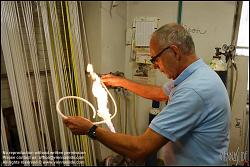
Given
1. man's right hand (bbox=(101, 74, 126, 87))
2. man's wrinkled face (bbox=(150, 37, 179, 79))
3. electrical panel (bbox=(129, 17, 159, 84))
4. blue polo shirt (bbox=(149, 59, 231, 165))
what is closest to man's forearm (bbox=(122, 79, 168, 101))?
man's right hand (bbox=(101, 74, 126, 87))

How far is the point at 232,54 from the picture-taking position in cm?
164

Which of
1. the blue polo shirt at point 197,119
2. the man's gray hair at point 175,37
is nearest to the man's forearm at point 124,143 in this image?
the blue polo shirt at point 197,119

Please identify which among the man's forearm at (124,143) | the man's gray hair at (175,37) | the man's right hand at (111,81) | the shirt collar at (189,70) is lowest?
the man's forearm at (124,143)

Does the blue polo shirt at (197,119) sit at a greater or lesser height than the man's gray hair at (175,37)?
lesser

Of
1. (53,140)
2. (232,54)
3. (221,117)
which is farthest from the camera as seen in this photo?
(53,140)

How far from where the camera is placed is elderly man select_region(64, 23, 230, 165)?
3.26 feet

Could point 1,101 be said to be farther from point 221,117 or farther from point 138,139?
point 221,117

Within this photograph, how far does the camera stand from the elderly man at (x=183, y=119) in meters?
0.99

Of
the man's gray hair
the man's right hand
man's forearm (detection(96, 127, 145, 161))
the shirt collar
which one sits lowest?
man's forearm (detection(96, 127, 145, 161))

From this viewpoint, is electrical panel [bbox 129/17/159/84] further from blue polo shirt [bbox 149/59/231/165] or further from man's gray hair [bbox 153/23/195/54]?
blue polo shirt [bbox 149/59/231/165]

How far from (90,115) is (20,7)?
109 centimetres

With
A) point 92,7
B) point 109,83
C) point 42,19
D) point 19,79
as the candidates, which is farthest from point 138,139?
point 92,7

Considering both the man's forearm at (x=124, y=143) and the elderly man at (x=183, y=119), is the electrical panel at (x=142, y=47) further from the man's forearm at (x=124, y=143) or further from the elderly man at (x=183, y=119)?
the man's forearm at (x=124, y=143)

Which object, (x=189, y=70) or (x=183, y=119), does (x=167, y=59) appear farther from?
(x=183, y=119)
